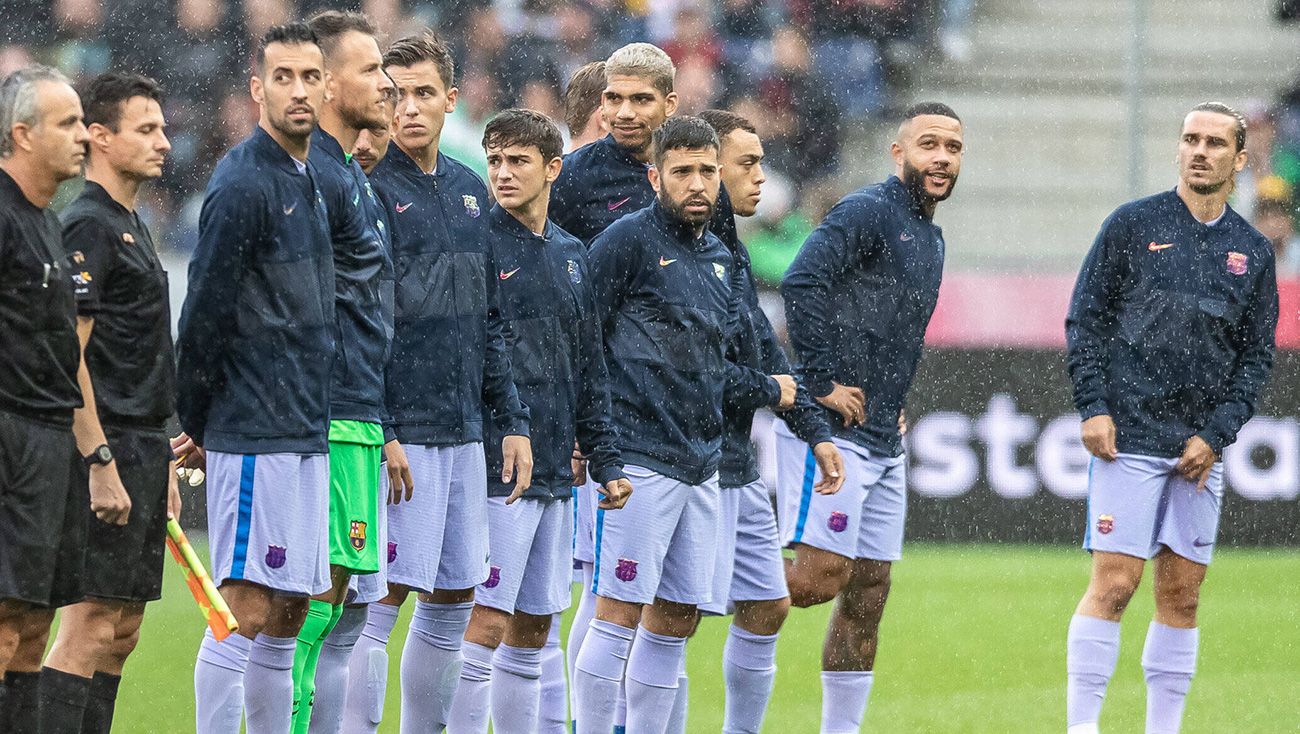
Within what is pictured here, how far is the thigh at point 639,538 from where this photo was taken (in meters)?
5.90

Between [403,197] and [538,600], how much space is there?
1303 mm

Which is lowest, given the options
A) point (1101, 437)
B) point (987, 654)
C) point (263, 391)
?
point (987, 654)

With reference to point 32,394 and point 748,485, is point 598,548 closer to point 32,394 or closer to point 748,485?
point 748,485

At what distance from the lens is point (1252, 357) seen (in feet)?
22.6

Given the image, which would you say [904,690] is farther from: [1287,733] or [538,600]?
[538,600]

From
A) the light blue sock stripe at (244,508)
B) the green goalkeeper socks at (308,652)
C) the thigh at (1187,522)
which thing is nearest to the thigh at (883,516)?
the thigh at (1187,522)

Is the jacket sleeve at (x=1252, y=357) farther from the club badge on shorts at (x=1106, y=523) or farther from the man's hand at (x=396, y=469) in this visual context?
the man's hand at (x=396, y=469)

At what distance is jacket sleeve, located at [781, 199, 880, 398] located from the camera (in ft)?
22.4

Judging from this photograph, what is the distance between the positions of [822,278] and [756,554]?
105 cm

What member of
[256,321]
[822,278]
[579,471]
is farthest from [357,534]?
[822,278]

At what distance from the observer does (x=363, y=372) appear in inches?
207

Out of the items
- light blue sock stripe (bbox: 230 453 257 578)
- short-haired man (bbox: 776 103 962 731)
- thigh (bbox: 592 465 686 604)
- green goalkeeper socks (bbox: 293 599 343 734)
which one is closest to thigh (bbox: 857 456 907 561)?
short-haired man (bbox: 776 103 962 731)

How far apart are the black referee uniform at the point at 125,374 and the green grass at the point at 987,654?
2091 mm

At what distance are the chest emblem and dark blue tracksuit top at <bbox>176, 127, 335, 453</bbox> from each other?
11.4 ft
